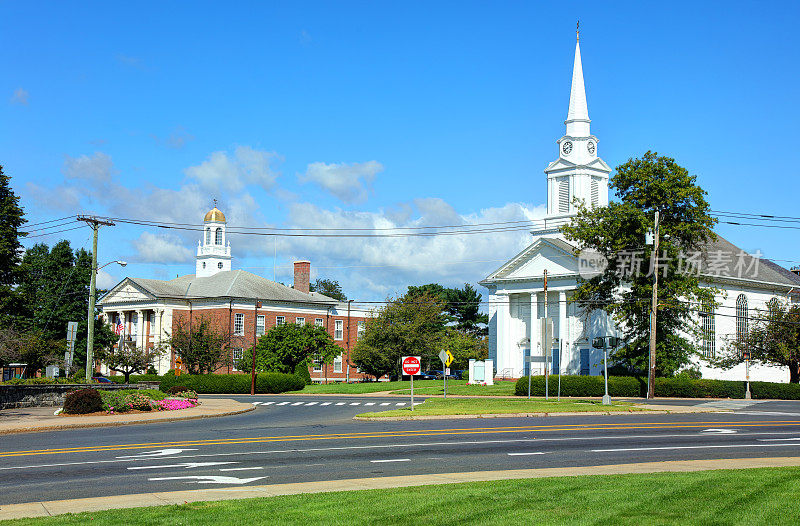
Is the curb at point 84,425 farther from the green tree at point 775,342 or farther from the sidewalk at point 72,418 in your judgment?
the green tree at point 775,342

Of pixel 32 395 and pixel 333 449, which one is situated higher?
pixel 333 449

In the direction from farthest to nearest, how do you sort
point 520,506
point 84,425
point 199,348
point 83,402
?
point 199,348
point 83,402
point 84,425
point 520,506

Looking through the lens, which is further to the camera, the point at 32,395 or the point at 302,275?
the point at 302,275

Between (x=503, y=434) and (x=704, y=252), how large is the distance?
119 ft

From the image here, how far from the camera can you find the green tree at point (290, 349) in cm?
7075

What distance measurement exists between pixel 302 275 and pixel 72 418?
6382 cm

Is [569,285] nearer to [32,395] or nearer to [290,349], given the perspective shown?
[290,349]

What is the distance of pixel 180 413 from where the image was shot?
3222cm

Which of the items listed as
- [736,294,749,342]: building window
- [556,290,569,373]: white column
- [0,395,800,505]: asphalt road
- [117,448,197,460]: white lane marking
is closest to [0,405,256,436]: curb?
[0,395,800,505]: asphalt road

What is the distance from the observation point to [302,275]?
304 ft

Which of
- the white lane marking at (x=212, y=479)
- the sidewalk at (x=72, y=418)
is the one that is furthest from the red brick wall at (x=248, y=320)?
the white lane marking at (x=212, y=479)

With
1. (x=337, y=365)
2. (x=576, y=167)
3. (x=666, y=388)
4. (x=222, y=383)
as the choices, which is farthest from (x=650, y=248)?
(x=337, y=365)

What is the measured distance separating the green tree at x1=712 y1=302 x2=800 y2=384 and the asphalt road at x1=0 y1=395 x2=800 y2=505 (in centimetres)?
3045

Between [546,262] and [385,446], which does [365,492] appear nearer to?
[385,446]
